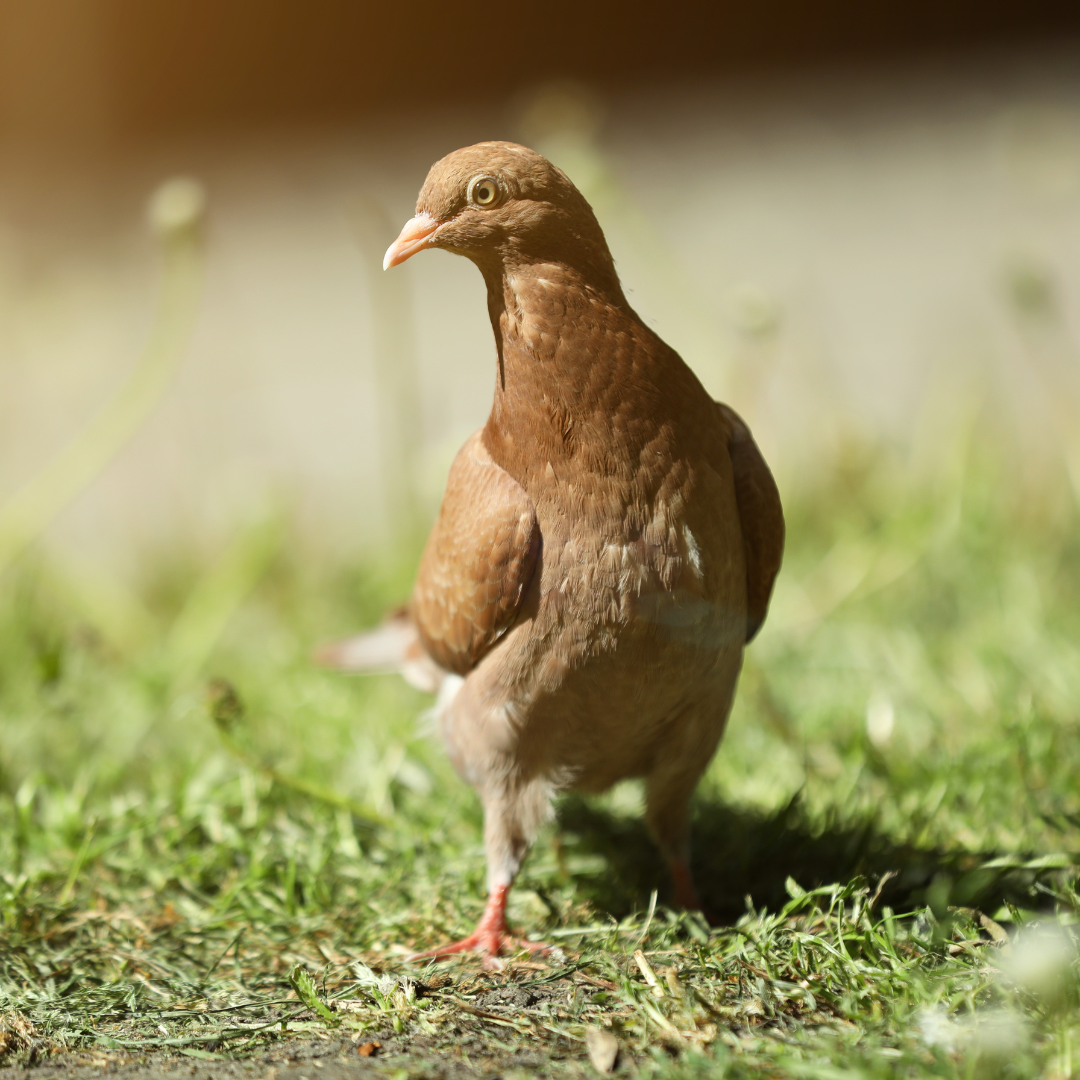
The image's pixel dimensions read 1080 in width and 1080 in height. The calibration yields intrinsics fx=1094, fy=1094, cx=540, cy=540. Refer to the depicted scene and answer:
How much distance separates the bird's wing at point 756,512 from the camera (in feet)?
8.73

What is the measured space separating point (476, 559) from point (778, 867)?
1267 millimetres

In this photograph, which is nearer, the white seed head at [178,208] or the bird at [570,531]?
the bird at [570,531]

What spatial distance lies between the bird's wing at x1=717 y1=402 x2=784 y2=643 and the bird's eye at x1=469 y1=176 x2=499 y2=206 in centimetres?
79

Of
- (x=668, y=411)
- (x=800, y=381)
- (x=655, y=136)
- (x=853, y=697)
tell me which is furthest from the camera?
(x=655, y=136)

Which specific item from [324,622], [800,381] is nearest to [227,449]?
[324,622]

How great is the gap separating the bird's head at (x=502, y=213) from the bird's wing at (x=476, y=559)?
50 cm

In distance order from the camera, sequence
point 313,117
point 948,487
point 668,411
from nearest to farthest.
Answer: point 668,411 → point 948,487 → point 313,117

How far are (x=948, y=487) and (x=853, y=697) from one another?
1251 mm

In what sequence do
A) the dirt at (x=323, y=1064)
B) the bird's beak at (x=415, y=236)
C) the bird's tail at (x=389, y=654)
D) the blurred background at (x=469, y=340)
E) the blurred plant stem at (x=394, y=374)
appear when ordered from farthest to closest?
the blurred plant stem at (x=394, y=374) → the blurred background at (x=469, y=340) → the bird's tail at (x=389, y=654) → the bird's beak at (x=415, y=236) → the dirt at (x=323, y=1064)

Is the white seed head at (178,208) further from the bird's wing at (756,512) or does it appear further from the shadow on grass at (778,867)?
the shadow on grass at (778,867)

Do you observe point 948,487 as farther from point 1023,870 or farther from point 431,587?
point 431,587

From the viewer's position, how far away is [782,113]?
34.0 ft

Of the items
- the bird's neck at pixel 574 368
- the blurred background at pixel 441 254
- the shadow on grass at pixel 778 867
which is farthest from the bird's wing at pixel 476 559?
the blurred background at pixel 441 254

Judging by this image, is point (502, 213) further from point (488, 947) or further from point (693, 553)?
point (488, 947)
